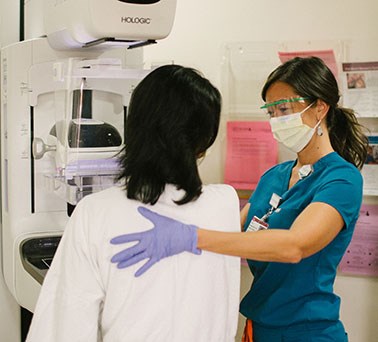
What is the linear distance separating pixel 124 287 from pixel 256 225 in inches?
25.3

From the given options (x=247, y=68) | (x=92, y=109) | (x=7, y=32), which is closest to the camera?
(x=92, y=109)

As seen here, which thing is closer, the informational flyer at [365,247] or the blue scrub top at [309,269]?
the blue scrub top at [309,269]

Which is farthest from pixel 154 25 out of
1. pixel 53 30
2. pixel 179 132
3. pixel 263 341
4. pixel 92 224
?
pixel 263 341

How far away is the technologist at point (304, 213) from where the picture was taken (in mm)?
1563

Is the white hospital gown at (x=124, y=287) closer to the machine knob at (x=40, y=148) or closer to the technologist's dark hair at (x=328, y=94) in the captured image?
→ the technologist's dark hair at (x=328, y=94)

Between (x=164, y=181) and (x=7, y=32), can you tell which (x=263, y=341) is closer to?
(x=164, y=181)

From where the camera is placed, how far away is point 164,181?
4.20 ft

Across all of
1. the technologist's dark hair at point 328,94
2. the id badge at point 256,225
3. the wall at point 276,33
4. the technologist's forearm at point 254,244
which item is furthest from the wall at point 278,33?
the technologist's forearm at point 254,244

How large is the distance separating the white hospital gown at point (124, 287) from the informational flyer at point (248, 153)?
4.22 feet

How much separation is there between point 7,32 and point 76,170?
2.41ft

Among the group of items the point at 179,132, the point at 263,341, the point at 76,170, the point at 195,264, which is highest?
the point at 179,132

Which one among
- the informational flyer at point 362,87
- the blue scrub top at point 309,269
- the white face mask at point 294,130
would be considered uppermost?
the informational flyer at point 362,87

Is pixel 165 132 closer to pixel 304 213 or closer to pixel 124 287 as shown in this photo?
pixel 124 287

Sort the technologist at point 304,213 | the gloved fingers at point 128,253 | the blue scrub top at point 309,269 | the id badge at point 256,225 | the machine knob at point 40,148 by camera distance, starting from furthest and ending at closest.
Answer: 1. the machine knob at point 40,148
2. the id badge at point 256,225
3. the blue scrub top at point 309,269
4. the technologist at point 304,213
5. the gloved fingers at point 128,253
